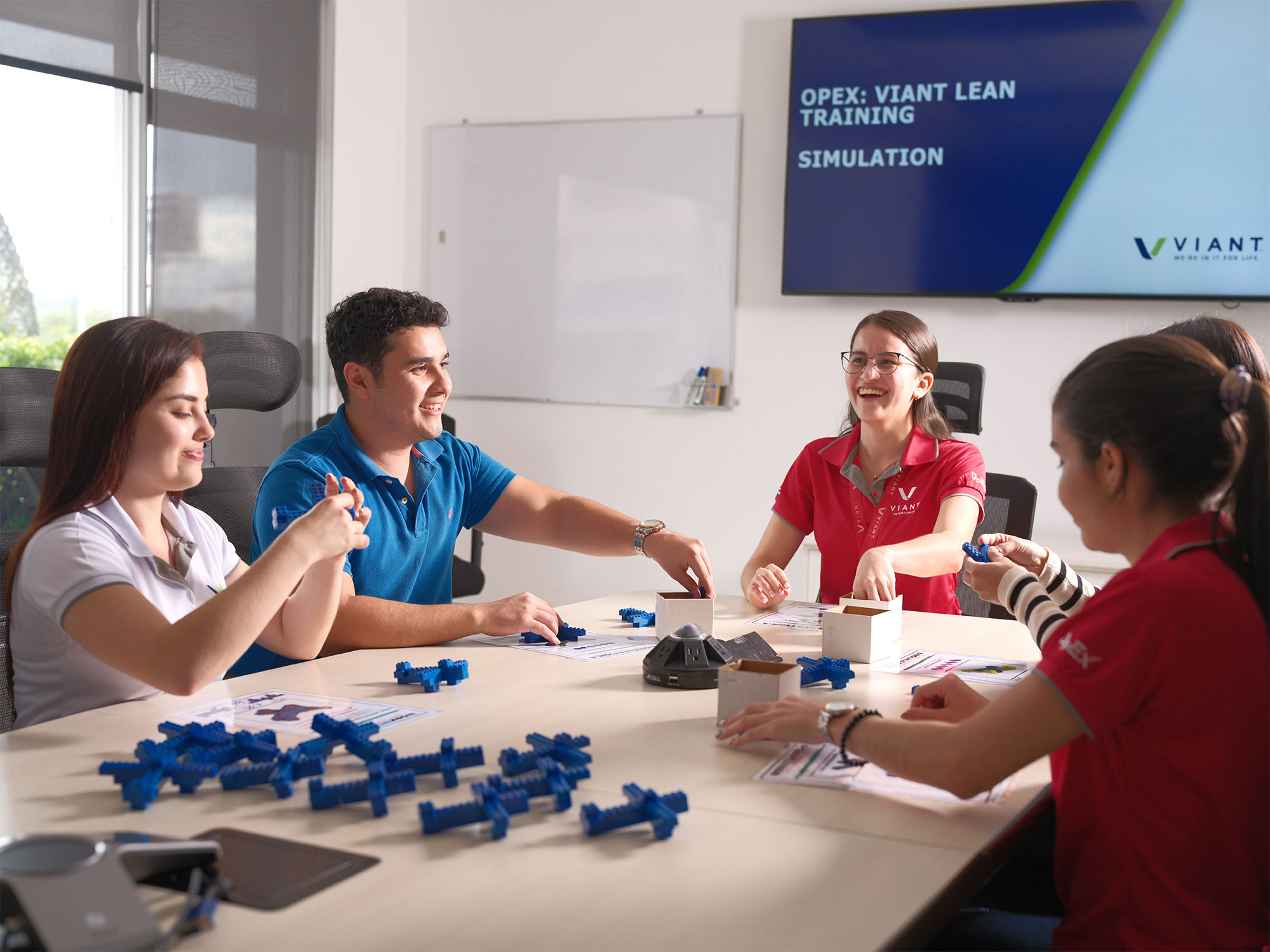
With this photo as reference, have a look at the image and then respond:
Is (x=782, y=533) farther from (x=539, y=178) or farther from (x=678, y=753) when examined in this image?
(x=539, y=178)

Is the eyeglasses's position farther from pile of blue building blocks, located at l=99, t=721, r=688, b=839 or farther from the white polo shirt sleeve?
the white polo shirt sleeve

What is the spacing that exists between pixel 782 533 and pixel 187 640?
1700 mm

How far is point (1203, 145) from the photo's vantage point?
3633 millimetres

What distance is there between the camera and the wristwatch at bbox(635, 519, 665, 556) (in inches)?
95.8

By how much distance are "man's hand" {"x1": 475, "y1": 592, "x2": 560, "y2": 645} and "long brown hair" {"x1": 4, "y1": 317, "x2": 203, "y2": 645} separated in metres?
0.68

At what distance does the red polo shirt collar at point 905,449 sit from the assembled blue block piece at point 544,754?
1.51 m

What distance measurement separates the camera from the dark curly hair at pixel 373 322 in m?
2.38

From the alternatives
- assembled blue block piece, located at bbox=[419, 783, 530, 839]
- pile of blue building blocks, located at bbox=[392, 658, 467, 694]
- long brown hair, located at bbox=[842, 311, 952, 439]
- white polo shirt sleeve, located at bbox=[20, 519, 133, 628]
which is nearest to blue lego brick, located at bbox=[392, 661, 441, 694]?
pile of blue building blocks, located at bbox=[392, 658, 467, 694]

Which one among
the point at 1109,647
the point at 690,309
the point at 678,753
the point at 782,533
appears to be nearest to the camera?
the point at 1109,647

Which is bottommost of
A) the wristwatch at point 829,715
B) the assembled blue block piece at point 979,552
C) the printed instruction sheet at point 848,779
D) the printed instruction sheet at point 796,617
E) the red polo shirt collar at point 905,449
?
the printed instruction sheet at point 796,617

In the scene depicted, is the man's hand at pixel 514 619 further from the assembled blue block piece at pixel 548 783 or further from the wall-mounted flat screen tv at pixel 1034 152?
the wall-mounted flat screen tv at pixel 1034 152

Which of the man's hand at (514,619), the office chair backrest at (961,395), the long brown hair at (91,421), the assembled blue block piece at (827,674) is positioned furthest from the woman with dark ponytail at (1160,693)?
the office chair backrest at (961,395)

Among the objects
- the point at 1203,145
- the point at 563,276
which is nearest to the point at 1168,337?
the point at 1203,145

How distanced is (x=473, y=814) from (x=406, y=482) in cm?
137
